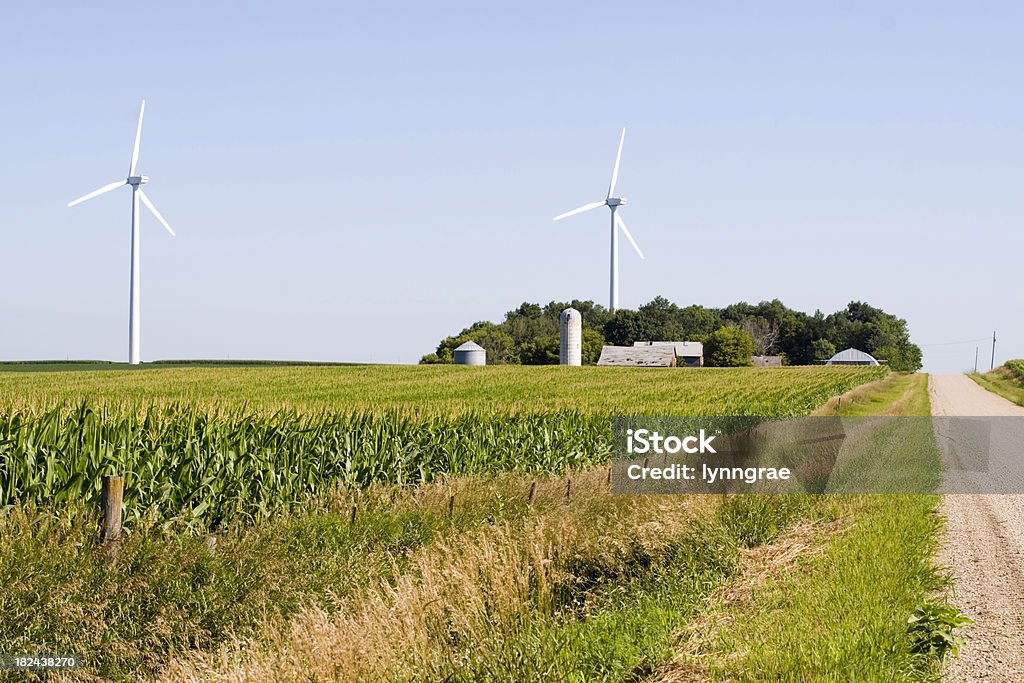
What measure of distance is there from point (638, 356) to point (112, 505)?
111m

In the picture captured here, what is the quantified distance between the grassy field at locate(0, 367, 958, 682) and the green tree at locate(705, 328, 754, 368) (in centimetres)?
11685

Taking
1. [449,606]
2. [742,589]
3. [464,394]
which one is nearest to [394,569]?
[449,606]

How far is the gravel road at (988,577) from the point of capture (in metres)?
7.88

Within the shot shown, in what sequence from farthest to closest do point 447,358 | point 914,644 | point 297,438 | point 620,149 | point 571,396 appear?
point 447,358, point 620,149, point 571,396, point 297,438, point 914,644

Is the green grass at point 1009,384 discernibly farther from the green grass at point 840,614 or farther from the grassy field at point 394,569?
the green grass at point 840,614

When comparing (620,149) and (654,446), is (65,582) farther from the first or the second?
(620,149)

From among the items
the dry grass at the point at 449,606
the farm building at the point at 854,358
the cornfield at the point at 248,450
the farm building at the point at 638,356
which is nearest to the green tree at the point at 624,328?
the farm building at the point at 638,356

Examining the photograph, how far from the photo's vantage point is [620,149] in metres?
92.6

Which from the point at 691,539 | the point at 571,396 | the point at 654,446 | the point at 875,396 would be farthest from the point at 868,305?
the point at 691,539

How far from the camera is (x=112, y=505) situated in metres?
10.7

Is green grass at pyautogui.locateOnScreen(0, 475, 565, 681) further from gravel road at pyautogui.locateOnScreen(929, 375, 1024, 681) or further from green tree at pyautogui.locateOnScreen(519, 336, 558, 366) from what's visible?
green tree at pyautogui.locateOnScreen(519, 336, 558, 366)

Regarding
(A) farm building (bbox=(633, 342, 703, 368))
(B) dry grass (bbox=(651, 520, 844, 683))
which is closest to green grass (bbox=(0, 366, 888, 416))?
(B) dry grass (bbox=(651, 520, 844, 683))

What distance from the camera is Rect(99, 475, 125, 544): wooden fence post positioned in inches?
417

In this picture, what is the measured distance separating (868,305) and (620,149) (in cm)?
8695
